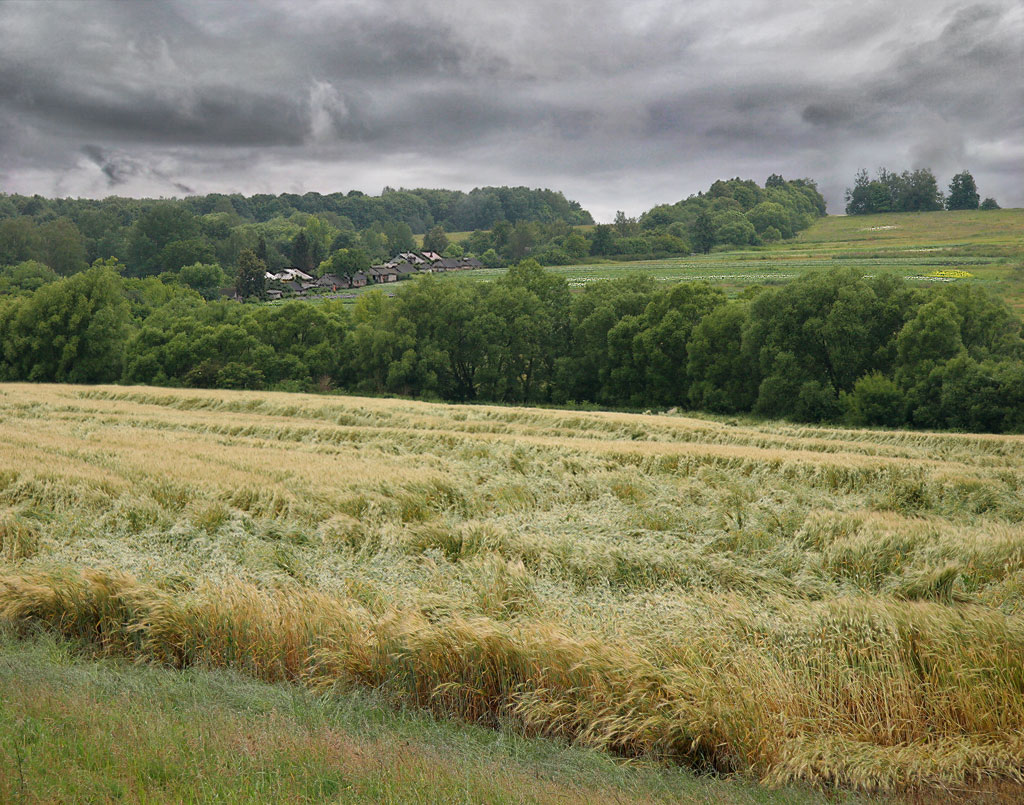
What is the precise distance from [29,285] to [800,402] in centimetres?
8336

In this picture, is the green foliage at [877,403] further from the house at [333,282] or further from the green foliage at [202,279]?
the green foliage at [202,279]

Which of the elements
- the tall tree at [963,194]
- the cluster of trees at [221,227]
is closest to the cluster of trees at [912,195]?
the tall tree at [963,194]

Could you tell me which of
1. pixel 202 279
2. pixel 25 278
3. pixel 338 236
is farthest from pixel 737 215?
pixel 25 278

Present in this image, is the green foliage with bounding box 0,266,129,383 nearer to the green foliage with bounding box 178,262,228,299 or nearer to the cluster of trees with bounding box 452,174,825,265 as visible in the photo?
the green foliage with bounding box 178,262,228,299

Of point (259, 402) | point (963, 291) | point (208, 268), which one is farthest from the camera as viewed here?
point (208, 268)

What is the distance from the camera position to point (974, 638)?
7.00 m

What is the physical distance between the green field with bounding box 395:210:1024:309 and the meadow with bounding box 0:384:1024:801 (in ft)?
146

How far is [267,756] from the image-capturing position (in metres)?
4.89

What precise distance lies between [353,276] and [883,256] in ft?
243

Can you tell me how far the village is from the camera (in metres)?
107

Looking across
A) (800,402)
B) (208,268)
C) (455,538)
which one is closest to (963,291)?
(800,402)

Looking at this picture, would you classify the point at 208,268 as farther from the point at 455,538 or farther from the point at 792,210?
the point at 455,538

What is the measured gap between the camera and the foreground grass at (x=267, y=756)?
4492mm

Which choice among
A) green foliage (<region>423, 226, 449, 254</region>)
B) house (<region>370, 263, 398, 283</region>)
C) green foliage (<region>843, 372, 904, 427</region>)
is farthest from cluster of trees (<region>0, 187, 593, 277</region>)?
green foliage (<region>843, 372, 904, 427</region>)
